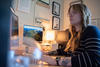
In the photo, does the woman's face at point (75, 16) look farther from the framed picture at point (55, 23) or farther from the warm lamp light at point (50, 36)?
the framed picture at point (55, 23)

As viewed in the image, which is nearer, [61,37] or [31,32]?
[31,32]

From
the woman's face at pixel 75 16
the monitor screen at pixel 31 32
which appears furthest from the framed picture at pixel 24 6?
the woman's face at pixel 75 16

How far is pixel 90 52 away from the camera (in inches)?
27.0

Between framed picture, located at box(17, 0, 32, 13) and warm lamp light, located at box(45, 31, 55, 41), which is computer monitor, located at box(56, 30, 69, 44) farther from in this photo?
framed picture, located at box(17, 0, 32, 13)

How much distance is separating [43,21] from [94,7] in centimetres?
136

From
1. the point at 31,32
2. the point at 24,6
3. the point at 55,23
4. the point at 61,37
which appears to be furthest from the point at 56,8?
the point at 31,32

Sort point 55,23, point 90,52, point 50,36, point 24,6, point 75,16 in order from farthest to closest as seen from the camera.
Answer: point 55,23
point 50,36
point 24,6
point 75,16
point 90,52

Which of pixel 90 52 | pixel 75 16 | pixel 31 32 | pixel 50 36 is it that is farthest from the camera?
pixel 50 36

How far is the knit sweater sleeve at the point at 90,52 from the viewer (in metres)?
0.68

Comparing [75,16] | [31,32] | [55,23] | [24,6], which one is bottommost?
[31,32]

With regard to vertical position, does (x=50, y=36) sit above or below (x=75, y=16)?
below

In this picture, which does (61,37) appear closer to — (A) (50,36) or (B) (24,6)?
(A) (50,36)

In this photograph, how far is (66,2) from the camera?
128 inches

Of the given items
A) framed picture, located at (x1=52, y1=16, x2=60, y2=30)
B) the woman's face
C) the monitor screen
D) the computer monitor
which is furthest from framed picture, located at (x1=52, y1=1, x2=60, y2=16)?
the woman's face
